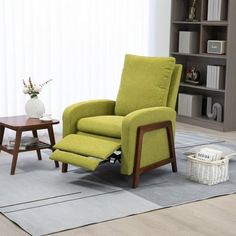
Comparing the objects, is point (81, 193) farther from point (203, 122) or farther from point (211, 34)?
point (211, 34)

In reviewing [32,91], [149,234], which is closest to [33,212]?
[149,234]

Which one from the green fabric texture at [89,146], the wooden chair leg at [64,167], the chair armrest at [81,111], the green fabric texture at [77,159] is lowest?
the wooden chair leg at [64,167]

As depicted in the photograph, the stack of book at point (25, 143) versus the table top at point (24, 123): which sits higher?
the table top at point (24, 123)

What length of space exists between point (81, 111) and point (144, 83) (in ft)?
1.85

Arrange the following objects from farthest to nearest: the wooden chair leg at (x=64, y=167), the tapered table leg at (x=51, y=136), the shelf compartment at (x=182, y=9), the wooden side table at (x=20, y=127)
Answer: the shelf compartment at (x=182, y=9), the tapered table leg at (x=51, y=136), the wooden chair leg at (x=64, y=167), the wooden side table at (x=20, y=127)

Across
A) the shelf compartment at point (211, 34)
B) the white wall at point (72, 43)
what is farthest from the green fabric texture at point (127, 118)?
the shelf compartment at point (211, 34)

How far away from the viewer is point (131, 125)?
12.6 ft

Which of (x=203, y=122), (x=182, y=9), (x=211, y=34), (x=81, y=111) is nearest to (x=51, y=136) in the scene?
(x=81, y=111)

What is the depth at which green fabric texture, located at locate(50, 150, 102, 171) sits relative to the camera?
3797 mm

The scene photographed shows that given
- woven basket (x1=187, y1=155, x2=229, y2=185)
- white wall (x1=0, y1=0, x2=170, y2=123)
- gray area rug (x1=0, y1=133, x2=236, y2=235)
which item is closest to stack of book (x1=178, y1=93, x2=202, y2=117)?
white wall (x1=0, y1=0, x2=170, y2=123)

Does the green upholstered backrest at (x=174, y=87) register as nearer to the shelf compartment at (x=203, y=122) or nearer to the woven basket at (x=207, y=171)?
the woven basket at (x=207, y=171)

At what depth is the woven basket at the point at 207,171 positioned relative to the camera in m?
4.00

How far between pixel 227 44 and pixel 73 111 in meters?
2.40

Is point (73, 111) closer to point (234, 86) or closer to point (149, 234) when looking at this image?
point (149, 234)
